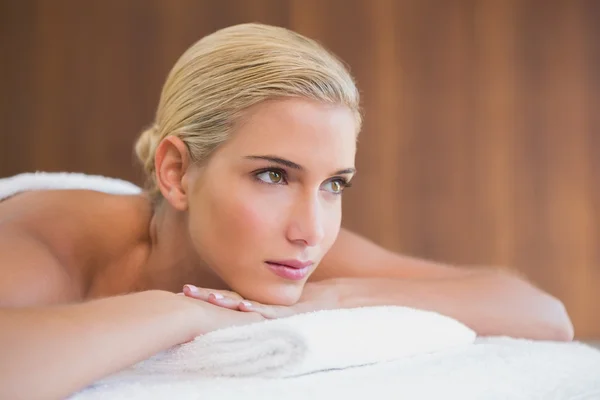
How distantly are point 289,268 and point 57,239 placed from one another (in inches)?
13.1

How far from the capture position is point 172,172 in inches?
38.2

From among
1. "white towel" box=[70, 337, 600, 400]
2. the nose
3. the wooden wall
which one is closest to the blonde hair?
the nose

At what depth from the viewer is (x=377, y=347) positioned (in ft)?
2.33

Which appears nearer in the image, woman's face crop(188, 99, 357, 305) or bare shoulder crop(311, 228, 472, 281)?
woman's face crop(188, 99, 357, 305)

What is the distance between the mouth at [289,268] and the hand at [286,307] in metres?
0.04

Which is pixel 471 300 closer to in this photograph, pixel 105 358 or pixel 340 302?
pixel 340 302

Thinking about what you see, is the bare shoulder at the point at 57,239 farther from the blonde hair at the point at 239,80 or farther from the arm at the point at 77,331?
the blonde hair at the point at 239,80

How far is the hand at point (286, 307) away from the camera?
2.60 ft

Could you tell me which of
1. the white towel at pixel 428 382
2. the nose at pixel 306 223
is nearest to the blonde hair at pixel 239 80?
the nose at pixel 306 223

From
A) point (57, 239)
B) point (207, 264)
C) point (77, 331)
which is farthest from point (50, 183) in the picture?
point (77, 331)

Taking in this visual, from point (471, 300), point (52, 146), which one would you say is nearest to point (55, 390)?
point (471, 300)

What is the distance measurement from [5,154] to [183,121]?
808mm

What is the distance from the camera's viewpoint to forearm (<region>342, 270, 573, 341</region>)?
100cm

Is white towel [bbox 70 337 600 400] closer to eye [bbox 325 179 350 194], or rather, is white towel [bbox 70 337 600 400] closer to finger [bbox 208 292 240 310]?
finger [bbox 208 292 240 310]
